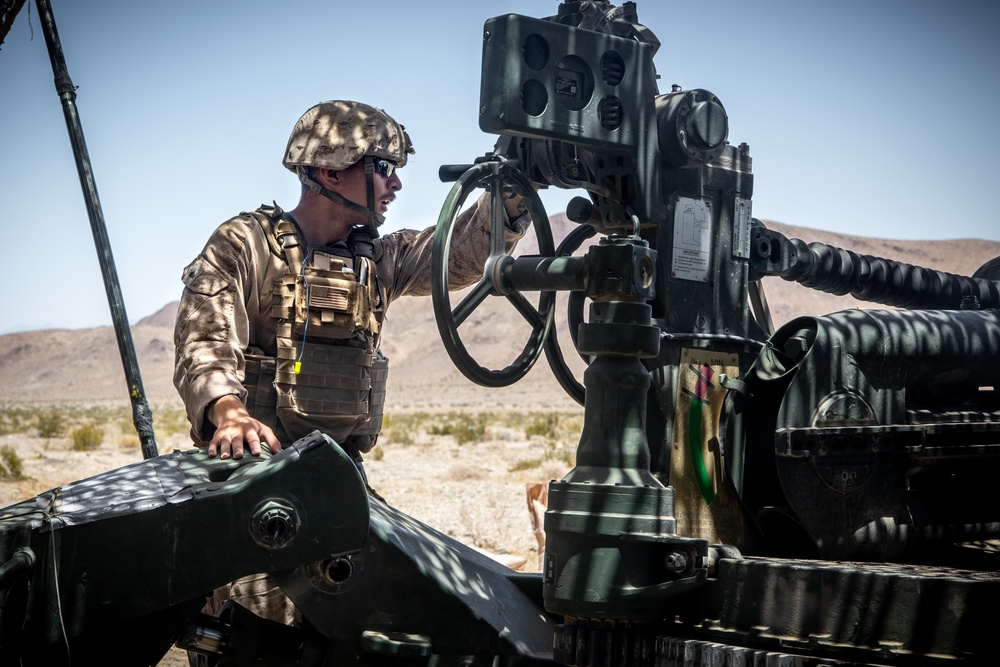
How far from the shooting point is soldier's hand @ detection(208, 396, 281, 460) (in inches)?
139

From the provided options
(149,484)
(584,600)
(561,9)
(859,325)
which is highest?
(561,9)

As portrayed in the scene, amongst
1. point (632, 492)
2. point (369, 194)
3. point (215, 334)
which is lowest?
point (632, 492)

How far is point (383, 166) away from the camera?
4719mm

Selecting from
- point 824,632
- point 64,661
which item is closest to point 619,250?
point 824,632

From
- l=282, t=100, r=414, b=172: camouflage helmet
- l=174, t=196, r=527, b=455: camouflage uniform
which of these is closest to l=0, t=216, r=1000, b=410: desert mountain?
l=174, t=196, r=527, b=455: camouflage uniform

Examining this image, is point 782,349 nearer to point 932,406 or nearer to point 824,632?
point 932,406

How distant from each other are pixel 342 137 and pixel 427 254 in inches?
26.1

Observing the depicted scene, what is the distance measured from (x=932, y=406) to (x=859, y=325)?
44 cm

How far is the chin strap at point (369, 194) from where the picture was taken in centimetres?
467

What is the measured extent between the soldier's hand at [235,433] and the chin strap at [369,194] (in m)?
1.10

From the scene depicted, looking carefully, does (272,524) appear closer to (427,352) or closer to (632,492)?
(632,492)

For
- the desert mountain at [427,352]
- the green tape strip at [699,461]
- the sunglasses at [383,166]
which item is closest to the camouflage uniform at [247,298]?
the sunglasses at [383,166]

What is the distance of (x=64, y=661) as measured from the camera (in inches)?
122

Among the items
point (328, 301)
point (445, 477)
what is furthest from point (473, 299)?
point (445, 477)
